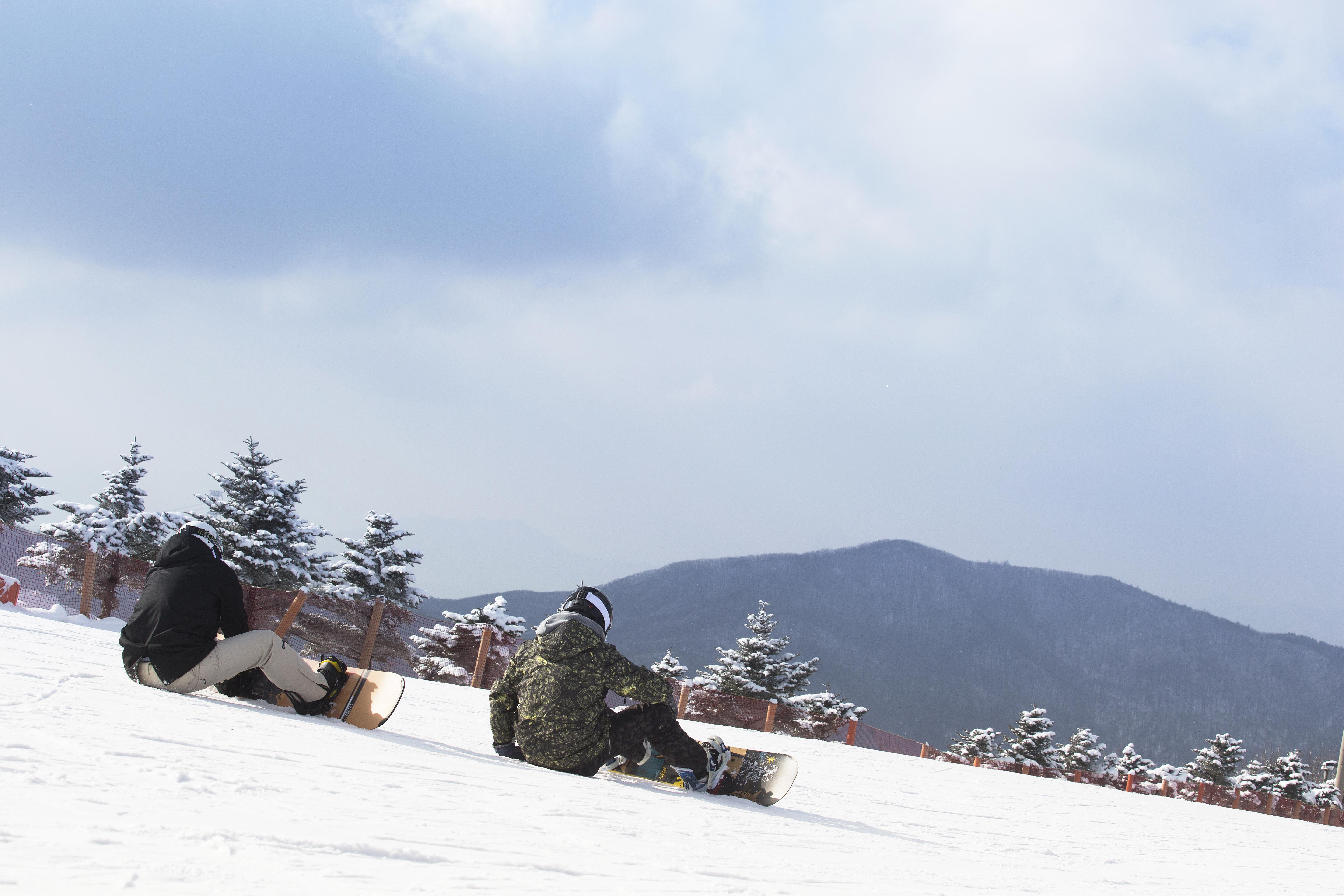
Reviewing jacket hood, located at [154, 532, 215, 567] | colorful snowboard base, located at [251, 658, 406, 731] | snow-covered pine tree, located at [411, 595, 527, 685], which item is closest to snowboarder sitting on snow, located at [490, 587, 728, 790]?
colorful snowboard base, located at [251, 658, 406, 731]

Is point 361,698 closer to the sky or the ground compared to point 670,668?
closer to the sky

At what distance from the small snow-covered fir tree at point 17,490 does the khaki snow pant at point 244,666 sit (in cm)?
3552

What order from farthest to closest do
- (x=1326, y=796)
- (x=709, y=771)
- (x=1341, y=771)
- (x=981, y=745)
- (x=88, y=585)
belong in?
1. (x=981, y=745)
2. (x=1326, y=796)
3. (x=1341, y=771)
4. (x=88, y=585)
5. (x=709, y=771)

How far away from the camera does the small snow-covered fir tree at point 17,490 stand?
3353cm

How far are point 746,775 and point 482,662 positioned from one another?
40.9ft

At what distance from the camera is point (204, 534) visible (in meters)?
5.20

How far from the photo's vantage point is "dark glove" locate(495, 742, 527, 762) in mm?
5055

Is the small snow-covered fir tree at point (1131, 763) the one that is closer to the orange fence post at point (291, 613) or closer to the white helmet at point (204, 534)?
the orange fence post at point (291, 613)

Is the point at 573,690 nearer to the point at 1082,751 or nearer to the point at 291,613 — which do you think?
the point at 291,613

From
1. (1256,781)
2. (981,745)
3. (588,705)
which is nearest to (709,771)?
(588,705)

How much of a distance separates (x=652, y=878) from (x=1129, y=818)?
24.1ft

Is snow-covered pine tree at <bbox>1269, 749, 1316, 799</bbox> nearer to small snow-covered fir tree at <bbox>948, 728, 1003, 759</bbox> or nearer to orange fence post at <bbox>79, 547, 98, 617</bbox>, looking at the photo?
small snow-covered fir tree at <bbox>948, 728, 1003, 759</bbox>

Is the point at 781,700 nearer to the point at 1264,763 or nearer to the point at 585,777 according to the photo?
the point at 1264,763

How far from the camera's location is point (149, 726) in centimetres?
378
